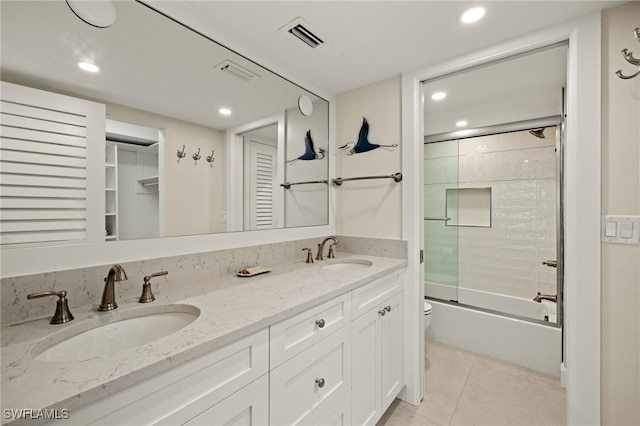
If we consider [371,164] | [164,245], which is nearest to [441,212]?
[371,164]

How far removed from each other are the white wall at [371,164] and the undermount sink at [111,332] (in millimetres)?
1380

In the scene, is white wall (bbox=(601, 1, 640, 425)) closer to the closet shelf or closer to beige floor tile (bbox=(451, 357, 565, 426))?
beige floor tile (bbox=(451, 357, 565, 426))

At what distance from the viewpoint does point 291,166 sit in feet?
6.32

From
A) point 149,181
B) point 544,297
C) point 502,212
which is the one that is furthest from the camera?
point 502,212

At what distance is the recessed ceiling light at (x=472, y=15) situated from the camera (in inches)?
49.9

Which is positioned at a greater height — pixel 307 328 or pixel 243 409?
pixel 307 328

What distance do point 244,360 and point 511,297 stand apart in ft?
10.4

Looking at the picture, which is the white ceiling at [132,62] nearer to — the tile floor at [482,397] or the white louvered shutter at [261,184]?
the white louvered shutter at [261,184]

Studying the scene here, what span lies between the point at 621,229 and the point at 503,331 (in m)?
1.38

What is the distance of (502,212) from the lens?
302cm

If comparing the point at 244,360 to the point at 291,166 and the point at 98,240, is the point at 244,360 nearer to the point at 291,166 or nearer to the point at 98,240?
the point at 98,240

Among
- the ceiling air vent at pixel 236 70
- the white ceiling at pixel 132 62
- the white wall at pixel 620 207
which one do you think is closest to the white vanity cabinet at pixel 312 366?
the white ceiling at pixel 132 62

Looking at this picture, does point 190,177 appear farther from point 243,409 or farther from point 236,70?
point 243,409

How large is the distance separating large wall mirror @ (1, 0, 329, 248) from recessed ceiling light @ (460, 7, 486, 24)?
1.06m
